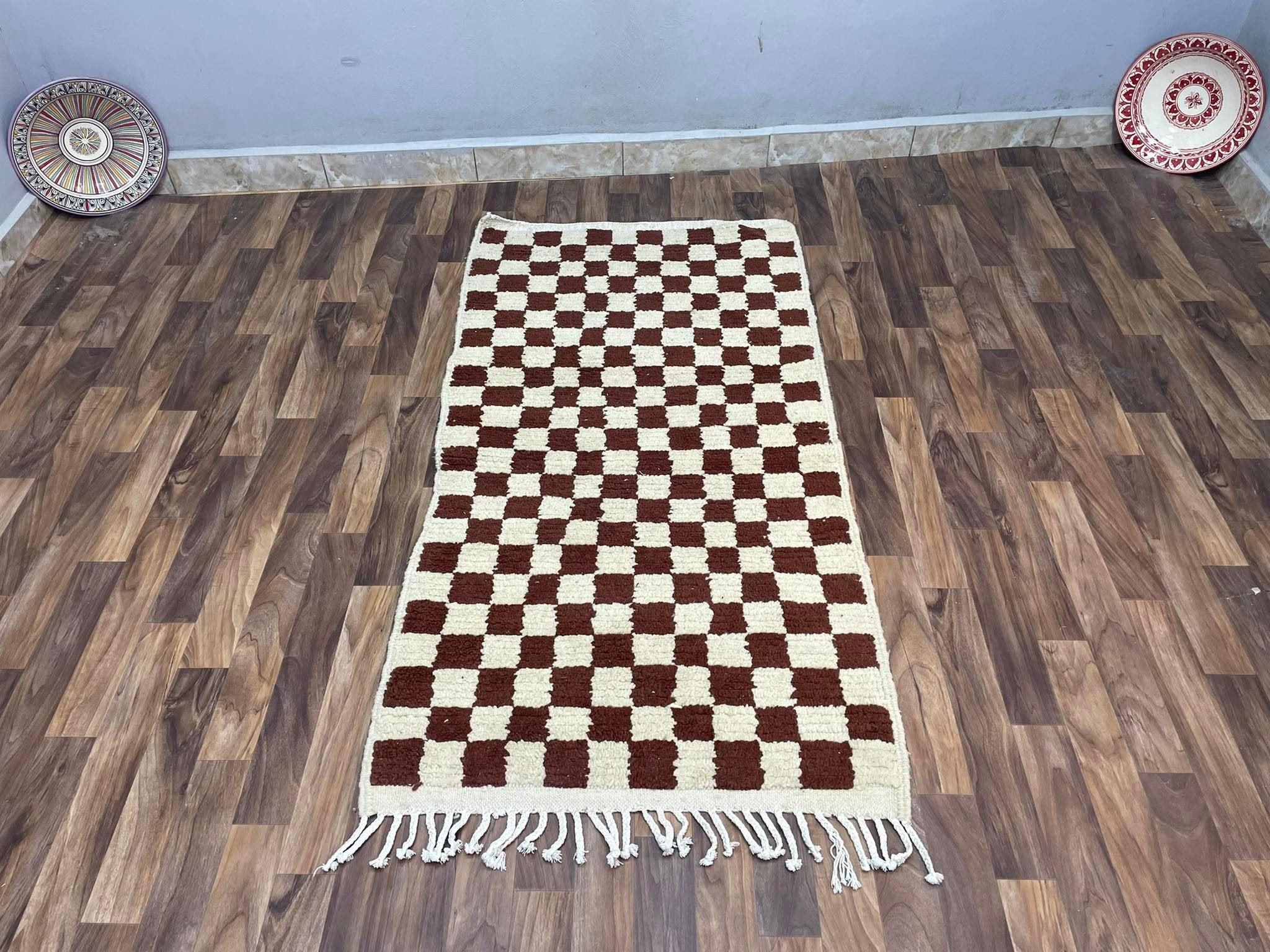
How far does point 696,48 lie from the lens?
9.34ft

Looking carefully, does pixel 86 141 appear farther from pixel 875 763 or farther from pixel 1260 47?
pixel 1260 47

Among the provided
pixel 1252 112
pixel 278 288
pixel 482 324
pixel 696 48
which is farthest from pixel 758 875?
pixel 1252 112

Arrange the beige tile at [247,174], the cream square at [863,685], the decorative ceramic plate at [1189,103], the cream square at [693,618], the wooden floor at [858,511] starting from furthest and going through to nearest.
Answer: the beige tile at [247,174] → the decorative ceramic plate at [1189,103] → the cream square at [693,618] → the cream square at [863,685] → the wooden floor at [858,511]

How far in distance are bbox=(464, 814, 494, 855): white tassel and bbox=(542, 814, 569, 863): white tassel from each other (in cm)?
10

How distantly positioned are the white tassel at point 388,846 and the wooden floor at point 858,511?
15 millimetres

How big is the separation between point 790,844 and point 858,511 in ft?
2.35

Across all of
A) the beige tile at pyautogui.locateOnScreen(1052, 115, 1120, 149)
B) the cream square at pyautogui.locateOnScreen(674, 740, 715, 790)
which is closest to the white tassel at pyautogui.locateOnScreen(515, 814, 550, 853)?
the cream square at pyautogui.locateOnScreen(674, 740, 715, 790)

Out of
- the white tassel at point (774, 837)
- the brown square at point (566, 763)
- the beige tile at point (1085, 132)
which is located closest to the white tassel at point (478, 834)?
the brown square at point (566, 763)

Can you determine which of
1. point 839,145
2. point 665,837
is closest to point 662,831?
point 665,837

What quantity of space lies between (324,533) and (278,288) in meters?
0.91

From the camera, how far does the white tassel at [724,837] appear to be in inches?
60.9

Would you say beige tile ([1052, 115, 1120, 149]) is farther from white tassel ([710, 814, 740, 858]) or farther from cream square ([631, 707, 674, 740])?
white tassel ([710, 814, 740, 858])

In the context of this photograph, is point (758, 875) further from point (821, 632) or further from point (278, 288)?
point (278, 288)

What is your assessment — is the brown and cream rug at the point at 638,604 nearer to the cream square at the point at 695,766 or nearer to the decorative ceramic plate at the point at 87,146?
the cream square at the point at 695,766
